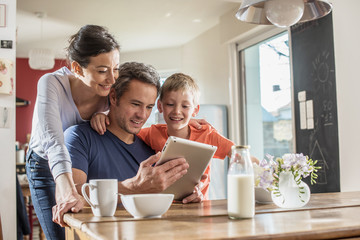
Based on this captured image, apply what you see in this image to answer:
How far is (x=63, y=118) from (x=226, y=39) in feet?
11.7

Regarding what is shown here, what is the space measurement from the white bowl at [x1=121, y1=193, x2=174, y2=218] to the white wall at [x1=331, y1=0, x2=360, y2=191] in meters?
2.29

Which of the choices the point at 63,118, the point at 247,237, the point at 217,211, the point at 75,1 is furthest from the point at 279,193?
the point at 75,1

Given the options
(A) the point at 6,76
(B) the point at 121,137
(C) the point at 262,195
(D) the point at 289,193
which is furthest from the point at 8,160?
(D) the point at 289,193

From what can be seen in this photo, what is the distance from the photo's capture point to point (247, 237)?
3.21 feet

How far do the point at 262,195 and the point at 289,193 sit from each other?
0.56ft

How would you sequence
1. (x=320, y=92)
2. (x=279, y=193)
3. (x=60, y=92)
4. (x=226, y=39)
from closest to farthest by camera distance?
(x=279, y=193) → (x=60, y=92) → (x=320, y=92) → (x=226, y=39)

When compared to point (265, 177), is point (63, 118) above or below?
above

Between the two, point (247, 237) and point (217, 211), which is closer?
point (247, 237)

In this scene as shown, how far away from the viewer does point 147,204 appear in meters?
1.26

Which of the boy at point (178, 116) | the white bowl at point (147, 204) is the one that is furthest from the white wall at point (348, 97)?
the white bowl at point (147, 204)

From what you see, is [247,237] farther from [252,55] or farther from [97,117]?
[252,55]

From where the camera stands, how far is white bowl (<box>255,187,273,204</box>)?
5.42ft

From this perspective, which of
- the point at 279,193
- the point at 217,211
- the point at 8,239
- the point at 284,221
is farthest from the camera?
the point at 8,239

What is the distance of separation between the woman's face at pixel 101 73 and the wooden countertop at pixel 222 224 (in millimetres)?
597
